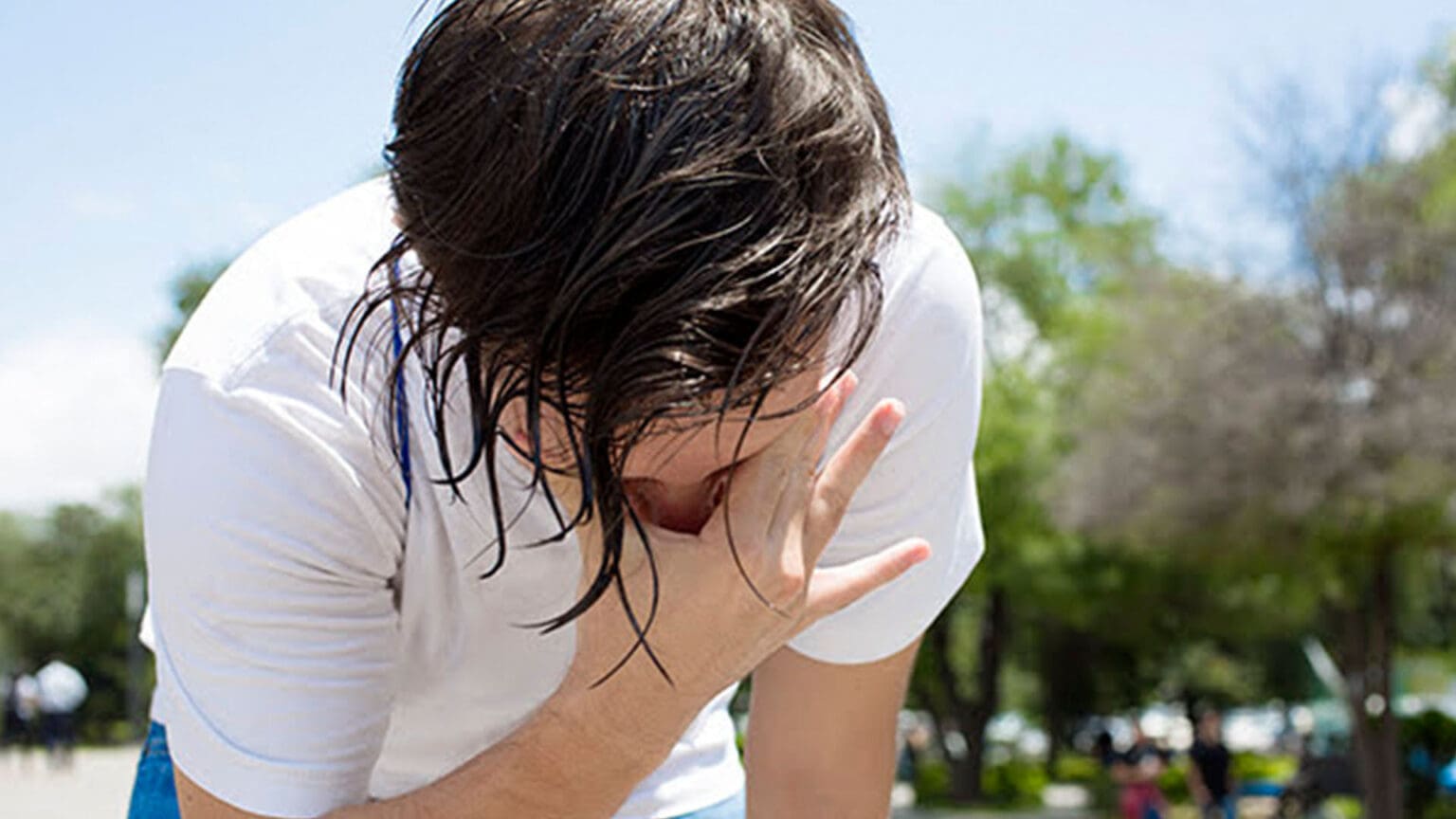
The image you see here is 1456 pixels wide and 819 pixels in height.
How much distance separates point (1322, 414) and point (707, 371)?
1475 cm

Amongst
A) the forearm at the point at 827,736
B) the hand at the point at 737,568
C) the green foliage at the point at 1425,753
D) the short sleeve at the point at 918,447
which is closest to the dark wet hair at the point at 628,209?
the hand at the point at 737,568

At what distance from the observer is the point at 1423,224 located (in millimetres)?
15297

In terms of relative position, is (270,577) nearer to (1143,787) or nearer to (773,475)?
(773,475)

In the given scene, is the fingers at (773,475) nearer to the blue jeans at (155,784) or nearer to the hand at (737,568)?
the hand at (737,568)

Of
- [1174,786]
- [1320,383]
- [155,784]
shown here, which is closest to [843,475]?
[155,784]

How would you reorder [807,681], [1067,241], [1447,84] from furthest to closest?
[1067,241] → [1447,84] → [807,681]

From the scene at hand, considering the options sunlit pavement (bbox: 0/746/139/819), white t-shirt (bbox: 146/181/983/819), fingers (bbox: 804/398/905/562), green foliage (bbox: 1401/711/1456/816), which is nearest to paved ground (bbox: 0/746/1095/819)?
sunlit pavement (bbox: 0/746/139/819)

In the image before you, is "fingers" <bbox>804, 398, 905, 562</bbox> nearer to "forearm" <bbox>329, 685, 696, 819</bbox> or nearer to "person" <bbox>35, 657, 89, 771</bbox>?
"forearm" <bbox>329, 685, 696, 819</bbox>

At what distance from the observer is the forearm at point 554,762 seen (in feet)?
5.59

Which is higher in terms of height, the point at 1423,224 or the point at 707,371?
the point at 1423,224

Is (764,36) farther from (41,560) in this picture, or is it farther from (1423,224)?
(41,560)

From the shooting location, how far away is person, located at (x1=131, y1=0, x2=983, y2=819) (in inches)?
54.3

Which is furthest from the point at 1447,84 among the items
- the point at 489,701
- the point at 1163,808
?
the point at 489,701

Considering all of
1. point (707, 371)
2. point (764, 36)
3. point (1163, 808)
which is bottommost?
point (1163, 808)
